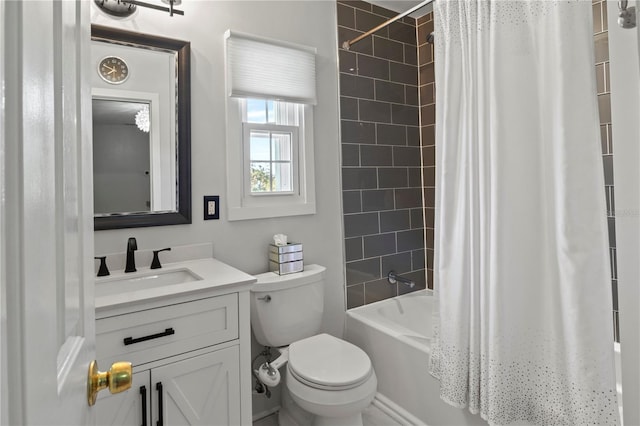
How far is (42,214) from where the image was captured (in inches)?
14.4

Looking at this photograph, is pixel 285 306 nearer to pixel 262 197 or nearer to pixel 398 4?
pixel 262 197

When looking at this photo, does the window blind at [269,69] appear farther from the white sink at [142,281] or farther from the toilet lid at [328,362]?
the toilet lid at [328,362]

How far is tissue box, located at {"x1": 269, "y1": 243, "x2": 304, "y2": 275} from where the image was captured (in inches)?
78.2

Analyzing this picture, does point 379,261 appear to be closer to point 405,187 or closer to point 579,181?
point 405,187

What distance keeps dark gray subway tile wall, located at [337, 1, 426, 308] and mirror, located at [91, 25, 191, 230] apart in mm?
996

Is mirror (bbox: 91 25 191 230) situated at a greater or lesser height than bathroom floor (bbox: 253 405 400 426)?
greater

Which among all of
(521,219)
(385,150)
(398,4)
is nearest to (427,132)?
(385,150)

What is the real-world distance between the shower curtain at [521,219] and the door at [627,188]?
0.53m

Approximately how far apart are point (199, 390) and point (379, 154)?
176cm

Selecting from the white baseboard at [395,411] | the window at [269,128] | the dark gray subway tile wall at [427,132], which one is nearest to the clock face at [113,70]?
the window at [269,128]

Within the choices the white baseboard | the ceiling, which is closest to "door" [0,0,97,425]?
the white baseboard

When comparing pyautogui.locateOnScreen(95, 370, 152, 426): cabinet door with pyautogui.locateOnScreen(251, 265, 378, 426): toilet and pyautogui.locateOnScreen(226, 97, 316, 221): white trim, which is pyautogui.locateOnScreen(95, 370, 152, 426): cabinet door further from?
pyautogui.locateOnScreen(226, 97, 316, 221): white trim

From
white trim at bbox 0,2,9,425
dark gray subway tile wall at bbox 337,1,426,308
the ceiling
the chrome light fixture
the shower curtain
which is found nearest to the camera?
white trim at bbox 0,2,9,425

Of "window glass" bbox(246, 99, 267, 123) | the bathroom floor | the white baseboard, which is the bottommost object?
the bathroom floor
